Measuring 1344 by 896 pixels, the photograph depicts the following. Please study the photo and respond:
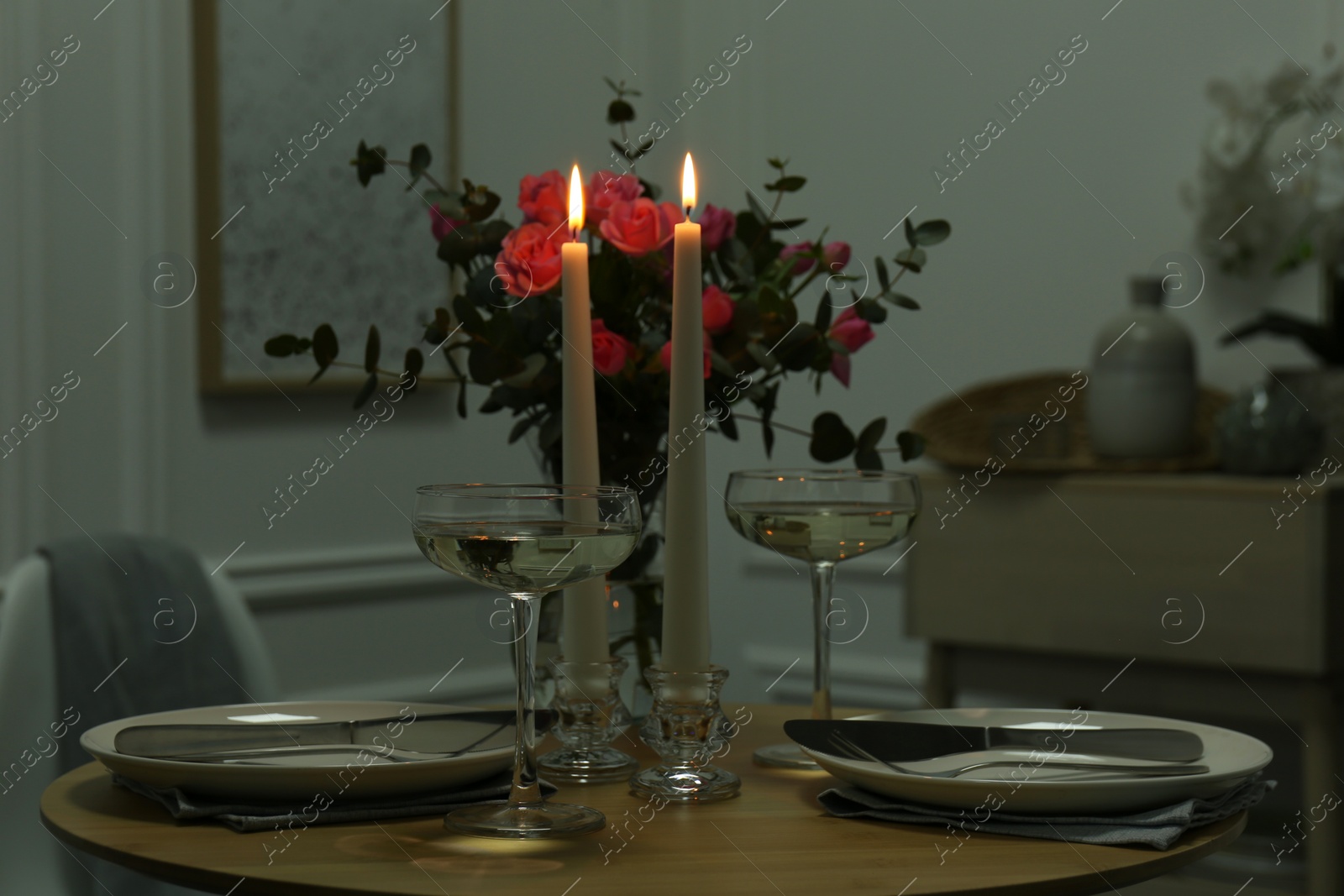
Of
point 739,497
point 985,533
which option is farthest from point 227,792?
point 985,533

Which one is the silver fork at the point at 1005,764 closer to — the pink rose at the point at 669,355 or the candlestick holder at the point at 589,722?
the candlestick holder at the point at 589,722

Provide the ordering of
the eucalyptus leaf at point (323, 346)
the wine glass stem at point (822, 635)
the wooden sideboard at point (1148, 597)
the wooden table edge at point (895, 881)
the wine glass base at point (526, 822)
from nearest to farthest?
the wooden table edge at point (895, 881) < the wine glass base at point (526, 822) < the wine glass stem at point (822, 635) < the eucalyptus leaf at point (323, 346) < the wooden sideboard at point (1148, 597)

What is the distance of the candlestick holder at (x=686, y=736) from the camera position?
92 cm

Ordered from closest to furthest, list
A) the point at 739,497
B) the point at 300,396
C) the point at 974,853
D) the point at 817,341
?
the point at 974,853
the point at 739,497
the point at 817,341
the point at 300,396

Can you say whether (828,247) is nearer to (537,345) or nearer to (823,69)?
(537,345)

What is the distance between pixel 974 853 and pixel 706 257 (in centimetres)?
56

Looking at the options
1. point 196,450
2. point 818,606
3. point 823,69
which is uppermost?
point 823,69

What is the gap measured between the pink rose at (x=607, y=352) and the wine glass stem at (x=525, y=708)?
0.28m

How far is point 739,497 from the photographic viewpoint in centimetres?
106

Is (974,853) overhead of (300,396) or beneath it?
beneath

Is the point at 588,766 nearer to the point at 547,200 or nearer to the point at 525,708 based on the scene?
the point at 525,708

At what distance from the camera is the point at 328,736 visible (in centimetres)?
102

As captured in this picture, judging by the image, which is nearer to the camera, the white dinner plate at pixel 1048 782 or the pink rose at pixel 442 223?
the white dinner plate at pixel 1048 782

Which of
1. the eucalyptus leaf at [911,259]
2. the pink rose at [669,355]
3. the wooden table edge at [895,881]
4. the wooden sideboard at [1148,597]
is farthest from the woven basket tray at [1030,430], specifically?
the wooden table edge at [895,881]
